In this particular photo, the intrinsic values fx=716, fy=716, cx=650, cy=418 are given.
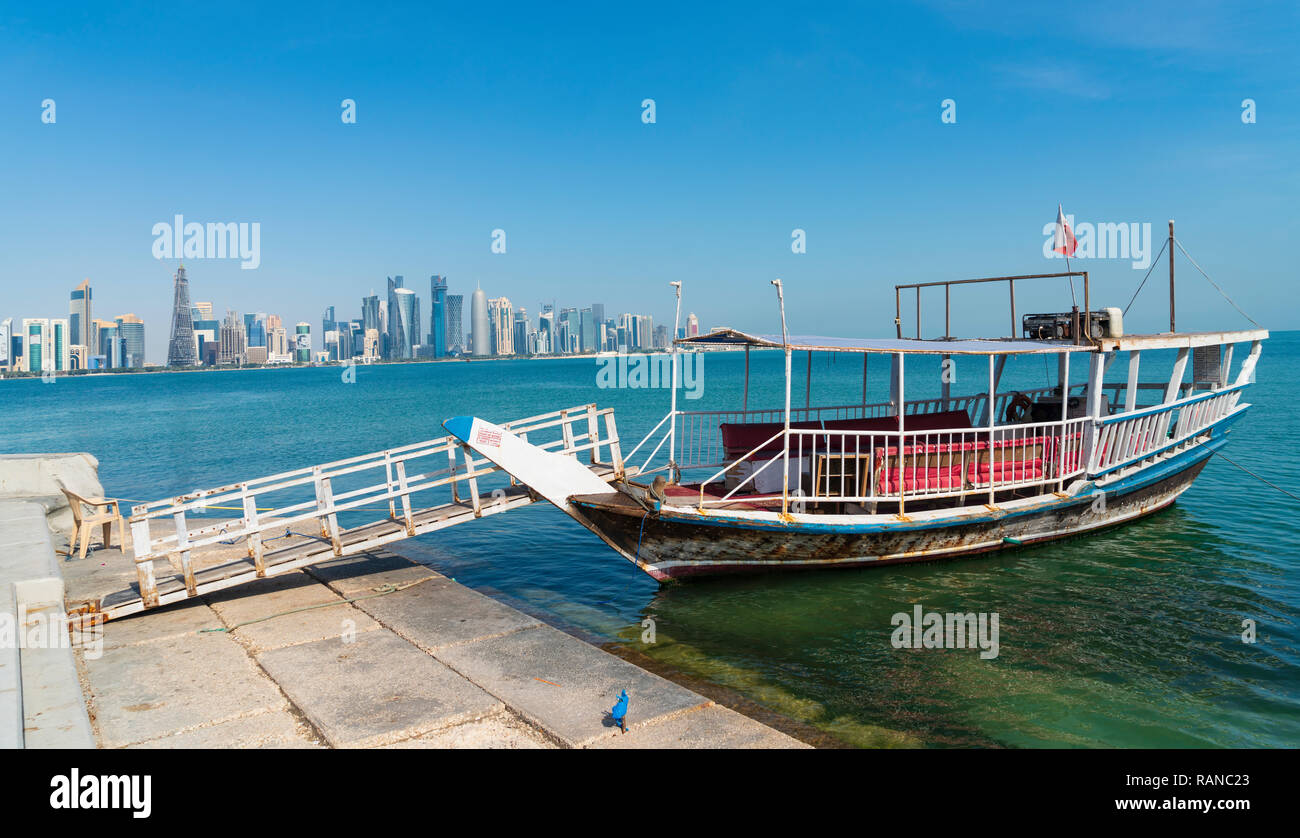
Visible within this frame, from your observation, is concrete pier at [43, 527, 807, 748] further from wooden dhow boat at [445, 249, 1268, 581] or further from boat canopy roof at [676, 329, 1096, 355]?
boat canopy roof at [676, 329, 1096, 355]

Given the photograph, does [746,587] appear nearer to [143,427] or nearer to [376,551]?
[376,551]

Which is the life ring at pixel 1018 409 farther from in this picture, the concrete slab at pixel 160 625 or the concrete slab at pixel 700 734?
the concrete slab at pixel 160 625

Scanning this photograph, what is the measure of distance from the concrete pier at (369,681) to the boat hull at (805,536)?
2.61 metres

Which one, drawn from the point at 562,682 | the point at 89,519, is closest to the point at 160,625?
the point at 89,519

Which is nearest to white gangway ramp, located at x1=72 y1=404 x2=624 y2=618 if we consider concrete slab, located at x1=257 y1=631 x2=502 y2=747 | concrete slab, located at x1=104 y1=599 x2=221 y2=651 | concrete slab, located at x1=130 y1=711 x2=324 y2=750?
concrete slab, located at x1=104 y1=599 x2=221 y2=651

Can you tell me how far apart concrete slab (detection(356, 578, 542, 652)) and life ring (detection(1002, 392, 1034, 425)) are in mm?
12127

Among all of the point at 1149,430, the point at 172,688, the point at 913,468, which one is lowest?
the point at 172,688

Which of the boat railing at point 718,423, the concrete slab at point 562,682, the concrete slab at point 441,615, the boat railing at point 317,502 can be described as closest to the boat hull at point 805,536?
the boat railing at point 718,423

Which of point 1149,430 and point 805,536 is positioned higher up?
point 1149,430

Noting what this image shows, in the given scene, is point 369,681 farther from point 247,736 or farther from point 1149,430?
point 1149,430

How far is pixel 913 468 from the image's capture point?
12.8m

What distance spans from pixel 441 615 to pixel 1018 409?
13679 mm

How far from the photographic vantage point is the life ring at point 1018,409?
15914 mm

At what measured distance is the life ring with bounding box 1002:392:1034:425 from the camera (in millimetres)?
15914
